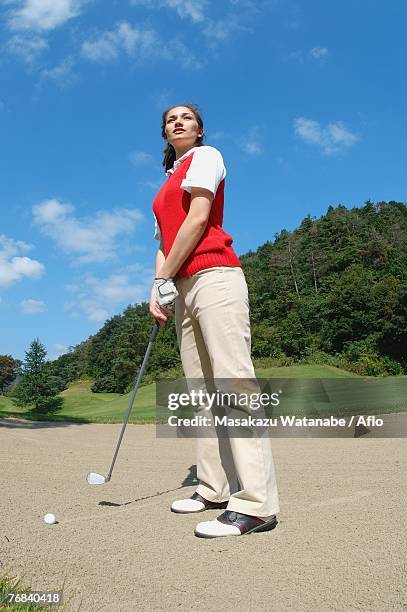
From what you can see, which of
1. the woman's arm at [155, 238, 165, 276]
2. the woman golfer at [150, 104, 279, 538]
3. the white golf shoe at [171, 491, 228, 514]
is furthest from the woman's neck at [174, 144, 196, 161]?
the white golf shoe at [171, 491, 228, 514]

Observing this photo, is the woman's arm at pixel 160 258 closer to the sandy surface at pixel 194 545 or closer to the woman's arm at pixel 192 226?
the woman's arm at pixel 192 226

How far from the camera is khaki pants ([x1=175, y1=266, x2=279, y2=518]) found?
261 centimetres

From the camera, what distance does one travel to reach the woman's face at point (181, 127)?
130 inches

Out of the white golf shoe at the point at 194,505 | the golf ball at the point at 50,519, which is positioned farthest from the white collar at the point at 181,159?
the golf ball at the point at 50,519

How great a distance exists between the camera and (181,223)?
3.10m

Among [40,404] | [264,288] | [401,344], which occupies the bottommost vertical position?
[40,404]

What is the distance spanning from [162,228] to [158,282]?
0.44 metres

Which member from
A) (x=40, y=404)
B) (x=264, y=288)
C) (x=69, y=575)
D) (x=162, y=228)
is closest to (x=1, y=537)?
Result: (x=69, y=575)

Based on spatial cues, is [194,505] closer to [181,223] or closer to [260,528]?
[260,528]

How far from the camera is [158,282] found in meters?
2.99

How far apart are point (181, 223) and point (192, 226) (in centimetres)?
28

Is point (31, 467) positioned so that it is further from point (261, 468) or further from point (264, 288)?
point (264, 288)

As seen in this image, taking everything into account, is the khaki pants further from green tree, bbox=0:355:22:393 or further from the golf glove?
green tree, bbox=0:355:22:393

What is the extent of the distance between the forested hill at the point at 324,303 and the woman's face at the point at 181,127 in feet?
129
